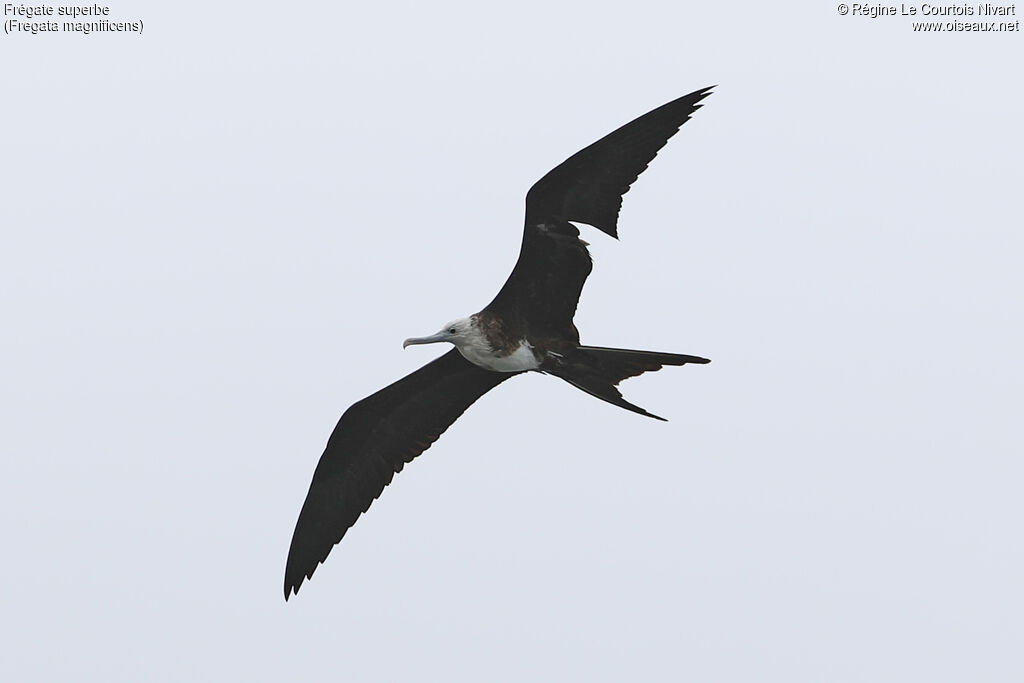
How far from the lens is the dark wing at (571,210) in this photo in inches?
281

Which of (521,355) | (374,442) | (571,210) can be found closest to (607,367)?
(521,355)

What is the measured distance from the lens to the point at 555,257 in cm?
750

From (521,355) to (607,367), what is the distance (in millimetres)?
456

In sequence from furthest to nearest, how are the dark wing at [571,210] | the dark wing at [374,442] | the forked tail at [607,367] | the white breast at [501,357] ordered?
the dark wing at [374,442]
the white breast at [501,357]
the forked tail at [607,367]
the dark wing at [571,210]

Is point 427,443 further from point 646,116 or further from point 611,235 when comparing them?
point 646,116

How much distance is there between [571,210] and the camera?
7.31 metres

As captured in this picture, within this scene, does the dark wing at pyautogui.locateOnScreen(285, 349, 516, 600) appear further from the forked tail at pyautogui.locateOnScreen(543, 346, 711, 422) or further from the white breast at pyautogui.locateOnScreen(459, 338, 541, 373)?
the forked tail at pyautogui.locateOnScreen(543, 346, 711, 422)

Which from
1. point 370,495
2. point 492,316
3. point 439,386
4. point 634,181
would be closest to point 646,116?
point 634,181

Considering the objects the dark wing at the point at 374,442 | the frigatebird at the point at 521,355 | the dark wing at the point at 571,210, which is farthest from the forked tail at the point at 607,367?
the dark wing at the point at 374,442

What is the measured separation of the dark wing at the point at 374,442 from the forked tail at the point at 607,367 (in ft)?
1.91

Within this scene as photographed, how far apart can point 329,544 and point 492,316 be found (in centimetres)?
177

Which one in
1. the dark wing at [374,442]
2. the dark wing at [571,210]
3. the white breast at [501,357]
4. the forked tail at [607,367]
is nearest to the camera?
the dark wing at [571,210]

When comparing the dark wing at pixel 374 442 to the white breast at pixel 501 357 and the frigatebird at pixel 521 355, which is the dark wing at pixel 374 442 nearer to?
the frigatebird at pixel 521 355

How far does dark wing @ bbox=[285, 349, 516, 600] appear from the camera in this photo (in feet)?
27.2
